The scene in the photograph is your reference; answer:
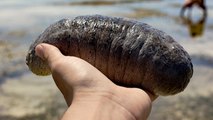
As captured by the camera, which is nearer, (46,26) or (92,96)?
(92,96)

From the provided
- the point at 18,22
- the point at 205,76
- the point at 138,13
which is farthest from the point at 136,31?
the point at 138,13

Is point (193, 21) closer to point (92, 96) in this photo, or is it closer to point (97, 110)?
point (92, 96)

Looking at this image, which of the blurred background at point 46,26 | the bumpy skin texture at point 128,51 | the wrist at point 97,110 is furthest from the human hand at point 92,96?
the blurred background at point 46,26

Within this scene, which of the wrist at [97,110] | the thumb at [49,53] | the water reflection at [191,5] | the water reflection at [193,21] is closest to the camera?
the wrist at [97,110]

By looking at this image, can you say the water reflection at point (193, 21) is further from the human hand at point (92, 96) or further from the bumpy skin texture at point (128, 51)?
the human hand at point (92, 96)

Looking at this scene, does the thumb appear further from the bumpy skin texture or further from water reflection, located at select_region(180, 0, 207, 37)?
water reflection, located at select_region(180, 0, 207, 37)

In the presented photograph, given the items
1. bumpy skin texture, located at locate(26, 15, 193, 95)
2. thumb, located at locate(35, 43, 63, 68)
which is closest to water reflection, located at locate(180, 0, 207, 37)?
bumpy skin texture, located at locate(26, 15, 193, 95)

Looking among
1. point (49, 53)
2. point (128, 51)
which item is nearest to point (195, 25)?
point (128, 51)
